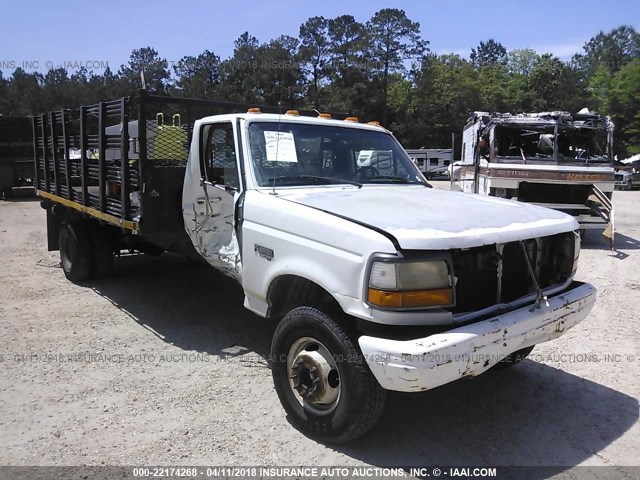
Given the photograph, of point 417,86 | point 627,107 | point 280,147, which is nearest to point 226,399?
point 280,147

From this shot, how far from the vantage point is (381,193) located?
4051 millimetres

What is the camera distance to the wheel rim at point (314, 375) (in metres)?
3.22

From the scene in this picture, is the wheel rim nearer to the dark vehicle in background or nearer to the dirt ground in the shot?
the dirt ground

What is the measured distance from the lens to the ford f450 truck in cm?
287

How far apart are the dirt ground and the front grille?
0.93m

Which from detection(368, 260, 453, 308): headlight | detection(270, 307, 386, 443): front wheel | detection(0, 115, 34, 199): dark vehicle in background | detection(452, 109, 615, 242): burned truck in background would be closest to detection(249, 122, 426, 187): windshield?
detection(270, 307, 386, 443): front wheel

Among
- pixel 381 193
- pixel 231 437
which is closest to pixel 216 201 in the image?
pixel 381 193

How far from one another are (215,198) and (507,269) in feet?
8.19

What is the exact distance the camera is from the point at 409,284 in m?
2.86

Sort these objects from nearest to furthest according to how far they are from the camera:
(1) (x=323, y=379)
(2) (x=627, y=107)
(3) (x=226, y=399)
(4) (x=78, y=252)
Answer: (1) (x=323, y=379)
(3) (x=226, y=399)
(4) (x=78, y=252)
(2) (x=627, y=107)

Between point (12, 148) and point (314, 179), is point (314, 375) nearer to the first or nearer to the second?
point (314, 179)

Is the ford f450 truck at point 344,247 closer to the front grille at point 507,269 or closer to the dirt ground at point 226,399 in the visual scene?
the front grille at point 507,269

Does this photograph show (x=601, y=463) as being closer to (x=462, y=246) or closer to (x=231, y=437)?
(x=462, y=246)

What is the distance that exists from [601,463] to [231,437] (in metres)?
2.27
